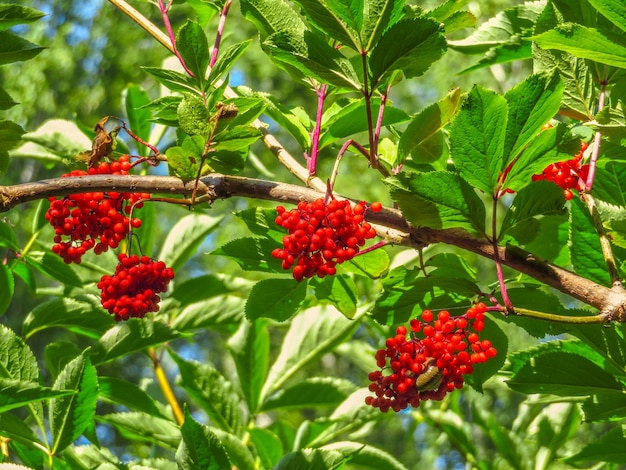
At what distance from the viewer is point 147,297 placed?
1.13 metres

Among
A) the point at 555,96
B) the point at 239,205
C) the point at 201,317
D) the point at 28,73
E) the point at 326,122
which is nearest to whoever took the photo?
the point at 555,96

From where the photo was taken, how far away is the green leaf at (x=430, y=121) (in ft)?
3.03

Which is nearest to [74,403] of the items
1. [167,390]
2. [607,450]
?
[167,390]

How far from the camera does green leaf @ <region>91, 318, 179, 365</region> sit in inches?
46.1

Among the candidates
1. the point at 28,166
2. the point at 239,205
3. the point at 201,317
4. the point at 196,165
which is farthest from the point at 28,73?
the point at 196,165

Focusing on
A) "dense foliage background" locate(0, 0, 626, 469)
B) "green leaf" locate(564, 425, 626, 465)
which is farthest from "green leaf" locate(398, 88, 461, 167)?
"green leaf" locate(564, 425, 626, 465)

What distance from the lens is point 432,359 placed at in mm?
885

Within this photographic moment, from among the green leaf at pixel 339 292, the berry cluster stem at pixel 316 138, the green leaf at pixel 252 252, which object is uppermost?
the berry cluster stem at pixel 316 138

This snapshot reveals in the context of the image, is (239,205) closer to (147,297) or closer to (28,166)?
(28,166)

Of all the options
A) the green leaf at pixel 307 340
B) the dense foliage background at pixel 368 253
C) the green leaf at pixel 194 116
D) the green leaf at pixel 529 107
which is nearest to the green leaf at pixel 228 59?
the dense foliage background at pixel 368 253

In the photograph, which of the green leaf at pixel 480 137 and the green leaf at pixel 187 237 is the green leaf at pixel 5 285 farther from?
the green leaf at pixel 480 137

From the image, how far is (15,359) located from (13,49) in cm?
41

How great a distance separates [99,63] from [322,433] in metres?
8.28

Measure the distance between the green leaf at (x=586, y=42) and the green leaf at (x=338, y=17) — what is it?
188mm
